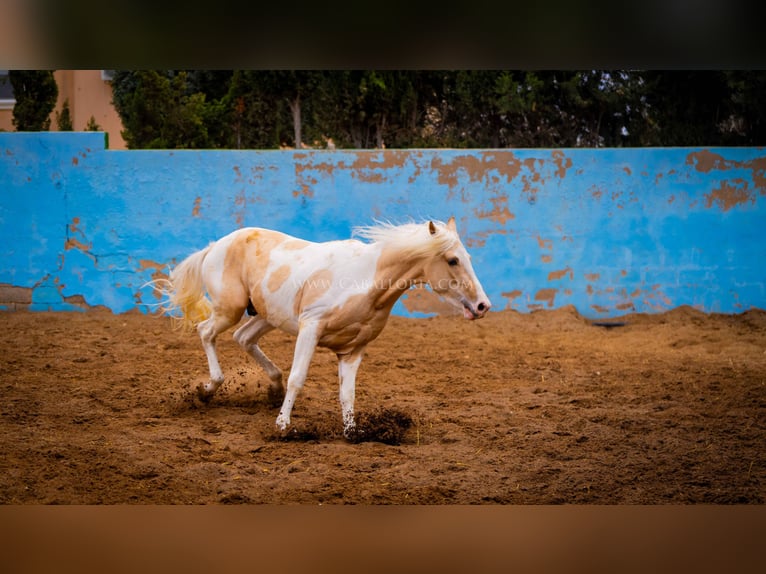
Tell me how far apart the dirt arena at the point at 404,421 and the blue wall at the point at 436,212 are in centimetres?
88

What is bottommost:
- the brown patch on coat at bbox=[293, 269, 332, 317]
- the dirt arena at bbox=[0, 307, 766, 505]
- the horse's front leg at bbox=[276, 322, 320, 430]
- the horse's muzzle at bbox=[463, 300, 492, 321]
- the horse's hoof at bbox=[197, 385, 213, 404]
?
the dirt arena at bbox=[0, 307, 766, 505]

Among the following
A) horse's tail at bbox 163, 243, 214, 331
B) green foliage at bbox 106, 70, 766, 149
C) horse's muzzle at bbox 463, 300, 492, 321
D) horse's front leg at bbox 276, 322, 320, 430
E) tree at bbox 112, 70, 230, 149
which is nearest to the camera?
horse's muzzle at bbox 463, 300, 492, 321

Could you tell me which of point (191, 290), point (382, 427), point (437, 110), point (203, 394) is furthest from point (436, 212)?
point (437, 110)

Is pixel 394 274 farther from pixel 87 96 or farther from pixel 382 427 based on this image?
pixel 87 96

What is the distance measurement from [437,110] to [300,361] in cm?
1009

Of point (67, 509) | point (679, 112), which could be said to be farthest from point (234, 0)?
point (679, 112)

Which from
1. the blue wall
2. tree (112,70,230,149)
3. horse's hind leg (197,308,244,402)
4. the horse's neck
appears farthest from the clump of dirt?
tree (112,70,230,149)

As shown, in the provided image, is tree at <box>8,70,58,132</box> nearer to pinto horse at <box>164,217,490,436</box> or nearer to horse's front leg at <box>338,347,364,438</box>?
pinto horse at <box>164,217,490,436</box>

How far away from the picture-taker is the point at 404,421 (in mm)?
5391

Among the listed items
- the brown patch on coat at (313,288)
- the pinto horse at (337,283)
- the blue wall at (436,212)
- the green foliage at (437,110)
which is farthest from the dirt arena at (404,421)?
the green foliage at (437,110)

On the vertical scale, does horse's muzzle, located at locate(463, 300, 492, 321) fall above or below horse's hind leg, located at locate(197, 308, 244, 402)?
above

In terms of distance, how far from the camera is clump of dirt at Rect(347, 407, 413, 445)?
5.03 metres

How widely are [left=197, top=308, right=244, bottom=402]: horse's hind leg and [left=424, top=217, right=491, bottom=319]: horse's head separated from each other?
4.85ft

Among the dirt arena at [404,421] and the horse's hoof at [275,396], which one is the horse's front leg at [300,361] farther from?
the horse's hoof at [275,396]
